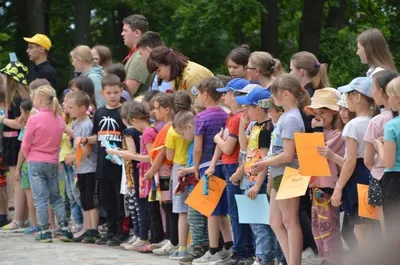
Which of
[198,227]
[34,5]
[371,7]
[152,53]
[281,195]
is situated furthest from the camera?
[371,7]

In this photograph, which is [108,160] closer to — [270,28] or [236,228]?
[236,228]

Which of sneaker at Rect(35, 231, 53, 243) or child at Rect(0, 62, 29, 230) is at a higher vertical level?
child at Rect(0, 62, 29, 230)

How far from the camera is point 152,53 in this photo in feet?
35.9

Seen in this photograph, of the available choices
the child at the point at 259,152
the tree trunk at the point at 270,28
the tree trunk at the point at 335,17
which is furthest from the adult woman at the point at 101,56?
the tree trunk at the point at 335,17

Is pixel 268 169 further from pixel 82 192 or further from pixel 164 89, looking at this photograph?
pixel 82 192

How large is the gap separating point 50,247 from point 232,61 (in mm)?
2980

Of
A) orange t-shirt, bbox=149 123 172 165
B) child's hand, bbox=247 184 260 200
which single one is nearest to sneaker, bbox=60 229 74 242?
orange t-shirt, bbox=149 123 172 165

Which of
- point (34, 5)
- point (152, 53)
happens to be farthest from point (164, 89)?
point (34, 5)

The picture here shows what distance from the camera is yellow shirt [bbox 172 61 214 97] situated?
1092cm

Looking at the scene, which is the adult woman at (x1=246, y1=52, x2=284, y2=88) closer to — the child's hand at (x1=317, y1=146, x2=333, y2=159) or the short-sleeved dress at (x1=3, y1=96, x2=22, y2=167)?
the child's hand at (x1=317, y1=146, x2=333, y2=159)

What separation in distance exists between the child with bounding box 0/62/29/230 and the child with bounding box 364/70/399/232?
6389mm

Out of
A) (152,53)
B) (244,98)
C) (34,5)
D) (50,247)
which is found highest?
(34,5)

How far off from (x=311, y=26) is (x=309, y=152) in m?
15.5

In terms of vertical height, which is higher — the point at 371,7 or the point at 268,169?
the point at 371,7
